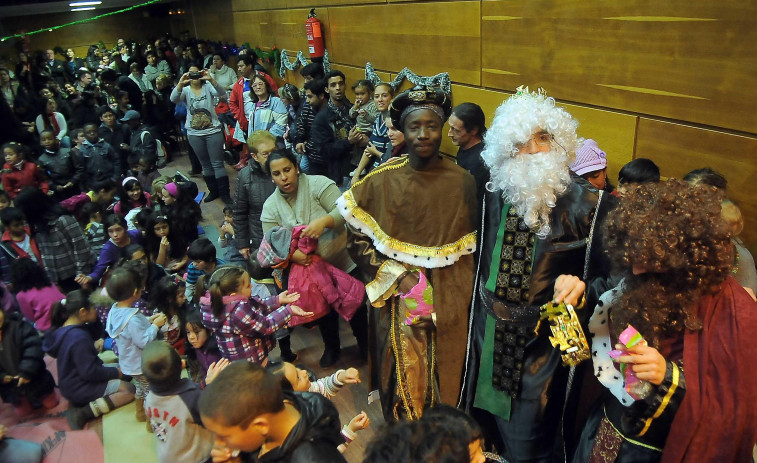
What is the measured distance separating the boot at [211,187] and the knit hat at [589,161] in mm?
5081

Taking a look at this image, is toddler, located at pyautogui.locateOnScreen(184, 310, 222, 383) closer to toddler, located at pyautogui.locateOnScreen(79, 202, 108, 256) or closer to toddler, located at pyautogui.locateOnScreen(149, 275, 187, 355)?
toddler, located at pyautogui.locateOnScreen(149, 275, 187, 355)

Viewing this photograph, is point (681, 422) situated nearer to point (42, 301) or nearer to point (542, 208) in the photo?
point (542, 208)

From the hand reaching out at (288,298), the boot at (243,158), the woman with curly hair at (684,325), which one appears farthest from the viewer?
the boot at (243,158)

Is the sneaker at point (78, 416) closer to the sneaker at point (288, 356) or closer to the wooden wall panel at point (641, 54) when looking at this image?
the sneaker at point (288, 356)

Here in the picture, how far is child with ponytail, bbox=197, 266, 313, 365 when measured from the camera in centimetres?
274

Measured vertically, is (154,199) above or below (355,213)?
below

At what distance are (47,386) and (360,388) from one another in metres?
2.16

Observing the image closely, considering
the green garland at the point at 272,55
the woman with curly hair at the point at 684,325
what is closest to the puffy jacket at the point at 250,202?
the woman with curly hair at the point at 684,325

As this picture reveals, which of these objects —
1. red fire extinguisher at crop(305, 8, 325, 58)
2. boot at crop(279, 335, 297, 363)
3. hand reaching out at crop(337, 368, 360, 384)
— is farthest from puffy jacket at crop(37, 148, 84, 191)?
hand reaching out at crop(337, 368, 360, 384)

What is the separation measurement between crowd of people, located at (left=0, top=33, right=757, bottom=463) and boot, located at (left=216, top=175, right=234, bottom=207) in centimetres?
165

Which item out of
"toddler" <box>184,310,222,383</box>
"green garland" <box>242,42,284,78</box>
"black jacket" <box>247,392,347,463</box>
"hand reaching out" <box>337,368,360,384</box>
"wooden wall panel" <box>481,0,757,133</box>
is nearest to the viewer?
"black jacket" <box>247,392,347,463</box>

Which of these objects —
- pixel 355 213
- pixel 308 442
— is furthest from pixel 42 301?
pixel 308 442

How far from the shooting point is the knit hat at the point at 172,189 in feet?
16.2

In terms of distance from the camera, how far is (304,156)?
17.7ft
